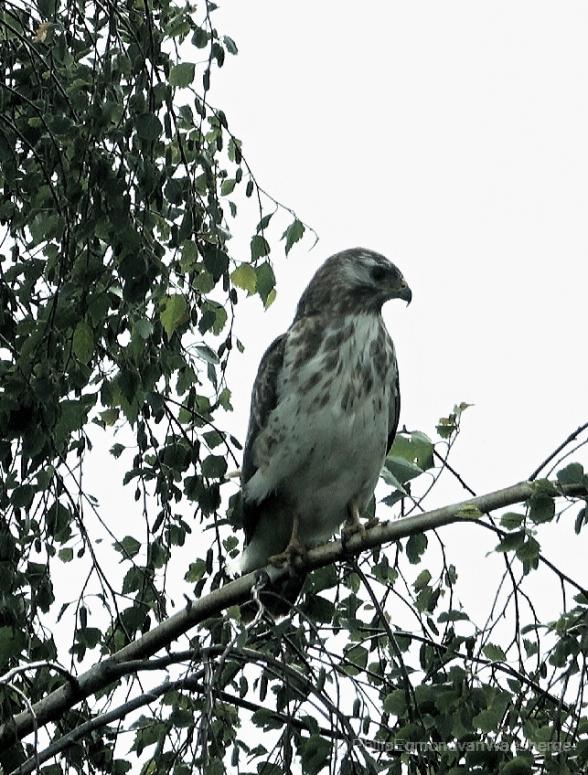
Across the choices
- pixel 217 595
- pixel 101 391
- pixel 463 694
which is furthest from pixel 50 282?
pixel 463 694

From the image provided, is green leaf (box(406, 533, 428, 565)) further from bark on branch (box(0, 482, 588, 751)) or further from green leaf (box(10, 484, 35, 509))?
green leaf (box(10, 484, 35, 509))

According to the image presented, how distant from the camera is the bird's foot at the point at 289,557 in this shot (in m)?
4.48

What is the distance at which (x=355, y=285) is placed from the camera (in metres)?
5.06

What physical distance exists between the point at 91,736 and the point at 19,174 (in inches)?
60.4

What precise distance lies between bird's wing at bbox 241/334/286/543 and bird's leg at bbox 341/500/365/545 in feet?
1.01

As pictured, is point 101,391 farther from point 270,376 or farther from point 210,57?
point 270,376

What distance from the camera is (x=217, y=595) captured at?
370cm

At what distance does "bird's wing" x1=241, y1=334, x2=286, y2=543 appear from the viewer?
15.8 ft

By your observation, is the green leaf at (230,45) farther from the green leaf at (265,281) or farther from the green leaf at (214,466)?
the green leaf at (214,466)

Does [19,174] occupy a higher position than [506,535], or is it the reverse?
[19,174]

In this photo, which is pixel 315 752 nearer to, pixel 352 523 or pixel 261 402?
pixel 352 523

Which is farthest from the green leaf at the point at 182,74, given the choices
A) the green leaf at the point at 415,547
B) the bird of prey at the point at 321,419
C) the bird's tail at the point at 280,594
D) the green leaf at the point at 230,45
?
the bird's tail at the point at 280,594

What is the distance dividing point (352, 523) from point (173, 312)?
1688 millimetres

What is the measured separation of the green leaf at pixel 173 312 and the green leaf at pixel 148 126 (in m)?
0.37
